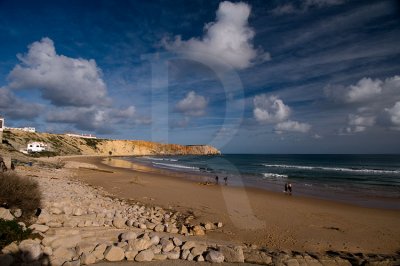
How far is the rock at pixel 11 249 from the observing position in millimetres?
5656

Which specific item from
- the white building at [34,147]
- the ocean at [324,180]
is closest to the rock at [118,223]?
the ocean at [324,180]

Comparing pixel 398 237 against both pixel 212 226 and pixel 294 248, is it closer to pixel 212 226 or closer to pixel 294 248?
pixel 294 248

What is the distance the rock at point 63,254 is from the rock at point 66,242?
0.62 feet

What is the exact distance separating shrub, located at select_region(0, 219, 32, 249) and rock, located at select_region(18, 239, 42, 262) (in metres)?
0.24

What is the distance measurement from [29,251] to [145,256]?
93.5 inches

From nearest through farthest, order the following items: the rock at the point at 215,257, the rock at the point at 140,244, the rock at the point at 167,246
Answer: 1. the rock at the point at 215,257
2. the rock at the point at 140,244
3. the rock at the point at 167,246

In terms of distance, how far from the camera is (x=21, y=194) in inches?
321

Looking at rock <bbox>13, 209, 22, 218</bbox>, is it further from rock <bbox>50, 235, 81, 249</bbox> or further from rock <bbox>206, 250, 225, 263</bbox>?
rock <bbox>206, 250, 225, 263</bbox>

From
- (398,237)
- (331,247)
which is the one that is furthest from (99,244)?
(398,237)

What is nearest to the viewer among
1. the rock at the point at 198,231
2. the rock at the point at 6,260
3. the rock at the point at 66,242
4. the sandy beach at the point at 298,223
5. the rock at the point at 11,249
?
the rock at the point at 6,260

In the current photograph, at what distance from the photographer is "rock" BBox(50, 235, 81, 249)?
6.51 metres

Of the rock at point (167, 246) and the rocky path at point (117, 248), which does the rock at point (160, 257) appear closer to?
the rocky path at point (117, 248)

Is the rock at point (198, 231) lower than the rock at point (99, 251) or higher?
lower

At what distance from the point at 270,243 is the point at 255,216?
12.9 feet
